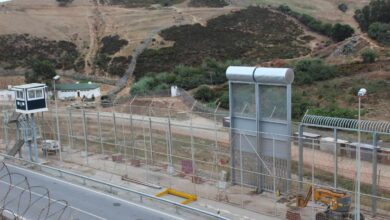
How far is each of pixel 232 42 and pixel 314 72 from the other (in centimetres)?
3657

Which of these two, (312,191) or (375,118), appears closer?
(312,191)

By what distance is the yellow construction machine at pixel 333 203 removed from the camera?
1894cm

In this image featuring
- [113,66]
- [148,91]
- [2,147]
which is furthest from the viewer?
[113,66]

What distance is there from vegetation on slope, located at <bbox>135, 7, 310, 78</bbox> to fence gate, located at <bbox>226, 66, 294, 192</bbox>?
59.0 metres

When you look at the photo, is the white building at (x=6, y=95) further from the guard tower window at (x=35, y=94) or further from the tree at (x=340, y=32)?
the tree at (x=340, y=32)

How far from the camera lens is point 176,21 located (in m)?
112

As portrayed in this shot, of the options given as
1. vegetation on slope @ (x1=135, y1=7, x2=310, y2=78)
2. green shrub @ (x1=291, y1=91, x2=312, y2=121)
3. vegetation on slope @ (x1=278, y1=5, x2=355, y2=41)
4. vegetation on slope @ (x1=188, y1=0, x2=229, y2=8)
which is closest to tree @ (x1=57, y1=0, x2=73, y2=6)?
vegetation on slope @ (x1=188, y1=0, x2=229, y2=8)

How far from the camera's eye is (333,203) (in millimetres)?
19094

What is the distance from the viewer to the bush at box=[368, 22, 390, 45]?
75000mm

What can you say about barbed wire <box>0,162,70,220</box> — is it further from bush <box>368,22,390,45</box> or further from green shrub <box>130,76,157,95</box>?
bush <box>368,22,390,45</box>

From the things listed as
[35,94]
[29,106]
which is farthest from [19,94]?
[29,106]

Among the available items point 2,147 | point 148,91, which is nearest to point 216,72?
point 148,91

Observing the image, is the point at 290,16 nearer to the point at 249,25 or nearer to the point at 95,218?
the point at 249,25

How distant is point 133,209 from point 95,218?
1823 mm
